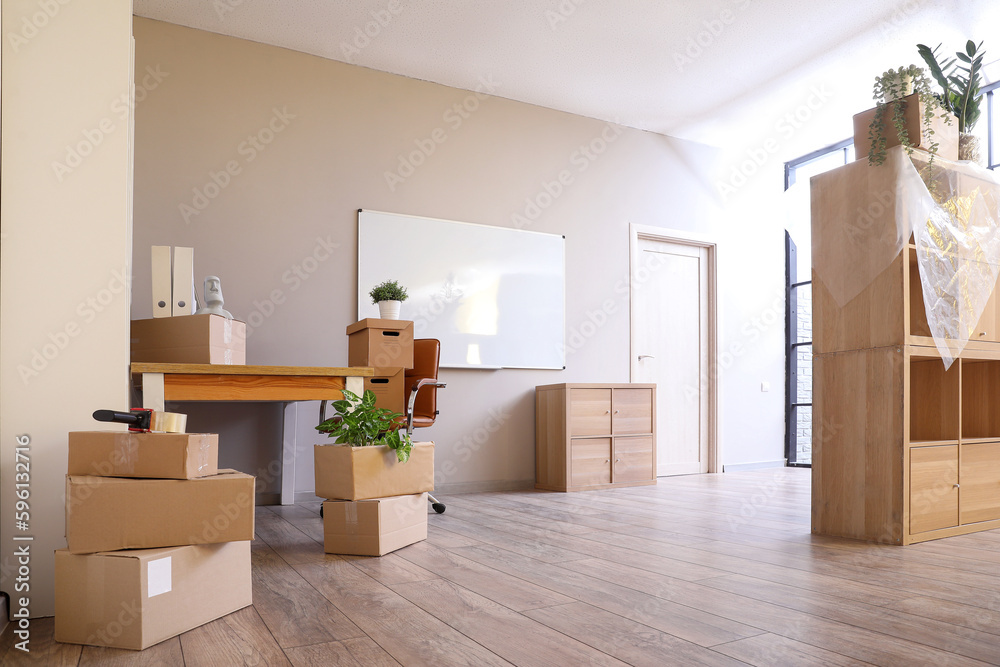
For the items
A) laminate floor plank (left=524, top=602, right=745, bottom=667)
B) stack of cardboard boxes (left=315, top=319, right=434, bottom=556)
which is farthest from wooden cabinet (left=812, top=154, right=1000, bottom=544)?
stack of cardboard boxes (left=315, top=319, right=434, bottom=556)

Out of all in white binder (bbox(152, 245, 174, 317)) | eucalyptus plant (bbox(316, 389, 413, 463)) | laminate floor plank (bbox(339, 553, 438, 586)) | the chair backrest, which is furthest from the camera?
the chair backrest

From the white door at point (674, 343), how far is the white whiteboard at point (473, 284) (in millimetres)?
837

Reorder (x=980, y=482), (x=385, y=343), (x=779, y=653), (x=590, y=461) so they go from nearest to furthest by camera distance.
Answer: (x=779, y=653) → (x=980, y=482) → (x=385, y=343) → (x=590, y=461)

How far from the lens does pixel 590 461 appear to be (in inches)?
185

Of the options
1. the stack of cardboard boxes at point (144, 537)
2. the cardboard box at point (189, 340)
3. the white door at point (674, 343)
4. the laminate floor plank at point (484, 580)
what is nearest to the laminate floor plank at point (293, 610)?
the stack of cardboard boxes at point (144, 537)

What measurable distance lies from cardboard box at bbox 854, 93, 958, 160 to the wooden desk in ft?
7.52

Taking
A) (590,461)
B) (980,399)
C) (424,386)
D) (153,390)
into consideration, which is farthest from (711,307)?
(153,390)

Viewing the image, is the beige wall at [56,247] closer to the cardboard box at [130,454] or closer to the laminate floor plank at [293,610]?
the cardboard box at [130,454]

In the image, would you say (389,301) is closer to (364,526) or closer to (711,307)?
(364,526)

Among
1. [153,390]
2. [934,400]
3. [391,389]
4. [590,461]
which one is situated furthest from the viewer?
[590,461]

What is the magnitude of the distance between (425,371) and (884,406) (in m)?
2.23

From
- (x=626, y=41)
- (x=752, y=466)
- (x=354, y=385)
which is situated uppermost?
(x=626, y=41)

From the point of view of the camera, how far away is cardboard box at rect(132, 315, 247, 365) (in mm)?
2541

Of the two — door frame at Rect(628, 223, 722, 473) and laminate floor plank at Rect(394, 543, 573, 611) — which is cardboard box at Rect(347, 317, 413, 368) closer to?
laminate floor plank at Rect(394, 543, 573, 611)
